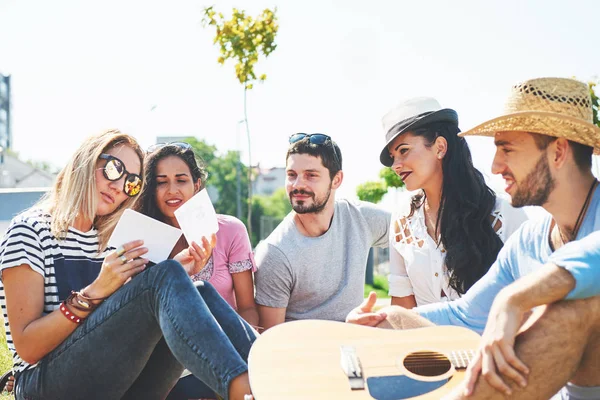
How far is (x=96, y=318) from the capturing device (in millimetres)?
2746

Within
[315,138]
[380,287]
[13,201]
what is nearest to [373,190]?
[380,287]

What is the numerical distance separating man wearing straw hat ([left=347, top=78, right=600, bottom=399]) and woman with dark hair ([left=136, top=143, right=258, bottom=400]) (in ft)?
4.74

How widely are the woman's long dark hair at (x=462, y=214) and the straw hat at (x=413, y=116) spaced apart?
0.06m

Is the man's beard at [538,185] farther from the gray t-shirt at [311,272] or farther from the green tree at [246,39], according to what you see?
the green tree at [246,39]

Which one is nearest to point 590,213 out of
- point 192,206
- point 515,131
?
point 515,131

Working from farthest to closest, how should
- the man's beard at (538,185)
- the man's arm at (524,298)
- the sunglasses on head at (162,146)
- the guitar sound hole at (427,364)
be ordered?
the sunglasses on head at (162,146)
the man's beard at (538,185)
the guitar sound hole at (427,364)
the man's arm at (524,298)

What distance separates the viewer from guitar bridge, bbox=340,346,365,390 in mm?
2220

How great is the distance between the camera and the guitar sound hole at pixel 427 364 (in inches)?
93.1

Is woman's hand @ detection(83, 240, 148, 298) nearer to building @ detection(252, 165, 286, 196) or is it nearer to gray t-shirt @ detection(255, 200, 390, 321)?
gray t-shirt @ detection(255, 200, 390, 321)

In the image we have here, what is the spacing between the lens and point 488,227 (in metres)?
3.67

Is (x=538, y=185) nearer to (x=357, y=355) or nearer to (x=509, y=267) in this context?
(x=509, y=267)

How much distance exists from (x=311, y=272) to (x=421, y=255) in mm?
779

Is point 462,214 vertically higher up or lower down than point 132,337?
higher up

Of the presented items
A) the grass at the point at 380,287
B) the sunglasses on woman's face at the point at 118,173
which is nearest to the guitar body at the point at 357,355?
the sunglasses on woman's face at the point at 118,173
